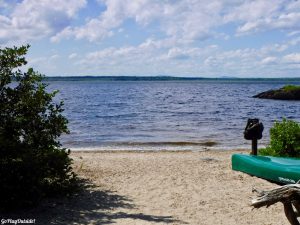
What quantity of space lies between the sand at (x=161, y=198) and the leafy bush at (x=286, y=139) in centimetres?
158

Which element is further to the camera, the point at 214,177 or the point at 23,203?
the point at 214,177

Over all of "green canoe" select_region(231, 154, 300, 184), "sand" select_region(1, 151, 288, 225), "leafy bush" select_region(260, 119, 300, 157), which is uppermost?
"leafy bush" select_region(260, 119, 300, 157)

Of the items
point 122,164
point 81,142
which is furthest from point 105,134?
point 122,164

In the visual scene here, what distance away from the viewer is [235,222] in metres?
7.97

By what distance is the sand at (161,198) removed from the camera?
26.5ft

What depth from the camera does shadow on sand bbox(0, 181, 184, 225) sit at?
7.90 metres

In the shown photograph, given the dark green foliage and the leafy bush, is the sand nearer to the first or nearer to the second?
the dark green foliage

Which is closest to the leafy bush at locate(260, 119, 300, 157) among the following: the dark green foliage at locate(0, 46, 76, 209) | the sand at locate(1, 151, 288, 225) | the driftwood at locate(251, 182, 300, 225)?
the sand at locate(1, 151, 288, 225)

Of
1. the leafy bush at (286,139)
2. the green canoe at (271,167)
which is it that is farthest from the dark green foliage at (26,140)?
the leafy bush at (286,139)

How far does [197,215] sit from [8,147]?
12.6ft

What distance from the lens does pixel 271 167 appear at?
10891mm

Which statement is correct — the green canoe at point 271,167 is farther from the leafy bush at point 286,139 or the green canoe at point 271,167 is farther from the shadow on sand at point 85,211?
the shadow on sand at point 85,211

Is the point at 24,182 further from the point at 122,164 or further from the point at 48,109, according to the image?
the point at 122,164

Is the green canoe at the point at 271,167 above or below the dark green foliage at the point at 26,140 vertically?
below
